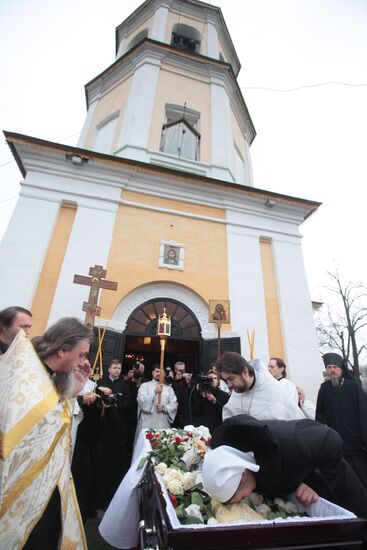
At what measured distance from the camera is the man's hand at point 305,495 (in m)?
1.54

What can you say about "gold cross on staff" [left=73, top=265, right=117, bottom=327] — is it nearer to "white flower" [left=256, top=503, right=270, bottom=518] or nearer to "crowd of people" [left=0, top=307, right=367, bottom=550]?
"crowd of people" [left=0, top=307, right=367, bottom=550]

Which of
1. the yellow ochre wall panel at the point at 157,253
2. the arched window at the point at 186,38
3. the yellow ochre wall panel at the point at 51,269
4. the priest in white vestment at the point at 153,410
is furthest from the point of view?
the arched window at the point at 186,38

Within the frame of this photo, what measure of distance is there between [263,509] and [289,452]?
340 millimetres

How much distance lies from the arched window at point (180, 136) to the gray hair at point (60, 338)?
32.5 feet

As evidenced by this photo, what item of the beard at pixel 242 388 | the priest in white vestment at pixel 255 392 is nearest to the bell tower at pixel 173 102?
the priest in white vestment at pixel 255 392

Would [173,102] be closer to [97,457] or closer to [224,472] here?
[97,457]

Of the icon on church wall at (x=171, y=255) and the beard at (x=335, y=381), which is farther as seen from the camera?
the icon on church wall at (x=171, y=255)

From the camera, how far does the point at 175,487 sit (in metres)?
1.78

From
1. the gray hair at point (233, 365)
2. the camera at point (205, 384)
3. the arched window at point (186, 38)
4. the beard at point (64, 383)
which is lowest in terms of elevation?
the beard at point (64, 383)

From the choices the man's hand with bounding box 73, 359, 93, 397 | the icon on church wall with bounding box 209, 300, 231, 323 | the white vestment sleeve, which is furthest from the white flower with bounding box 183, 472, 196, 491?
the icon on church wall with bounding box 209, 300, 231, 323

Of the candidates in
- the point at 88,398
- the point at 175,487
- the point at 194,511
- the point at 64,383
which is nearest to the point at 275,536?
the point at 194,511

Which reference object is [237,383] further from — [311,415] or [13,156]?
[13,156]

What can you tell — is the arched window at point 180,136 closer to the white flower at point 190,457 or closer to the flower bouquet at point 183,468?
the flower bouquet at point 183,468

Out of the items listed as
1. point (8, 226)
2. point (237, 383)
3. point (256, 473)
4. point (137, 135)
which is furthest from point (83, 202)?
point (256, 473)
